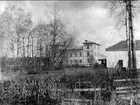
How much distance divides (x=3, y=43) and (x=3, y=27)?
104 inches

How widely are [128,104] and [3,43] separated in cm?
2078

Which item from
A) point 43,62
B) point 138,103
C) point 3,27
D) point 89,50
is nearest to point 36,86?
point 138,103

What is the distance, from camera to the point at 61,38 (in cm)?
3020

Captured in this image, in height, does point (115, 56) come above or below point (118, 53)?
below

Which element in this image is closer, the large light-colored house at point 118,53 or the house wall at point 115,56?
the large light-colored house at point 118,53

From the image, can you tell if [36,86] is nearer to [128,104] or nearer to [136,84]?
[128,104]

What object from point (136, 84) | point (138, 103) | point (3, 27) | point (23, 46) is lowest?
point (138, 103)

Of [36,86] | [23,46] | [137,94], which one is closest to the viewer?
[36,86]

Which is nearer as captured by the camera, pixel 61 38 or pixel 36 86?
pixel 36 86

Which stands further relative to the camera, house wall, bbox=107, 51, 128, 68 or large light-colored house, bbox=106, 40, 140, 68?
house wall, bbox=107, 51, 128, 68

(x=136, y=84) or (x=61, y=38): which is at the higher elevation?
(x=61, y=38)

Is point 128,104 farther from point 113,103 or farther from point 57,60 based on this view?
point 57,60

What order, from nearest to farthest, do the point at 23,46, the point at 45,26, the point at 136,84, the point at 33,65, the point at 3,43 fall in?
1. the point at 136,84
2. the point at 33,65
3. the point at 3,43
4. the point at 23,46
5. the point at 45,26

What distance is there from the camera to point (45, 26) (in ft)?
98.6
